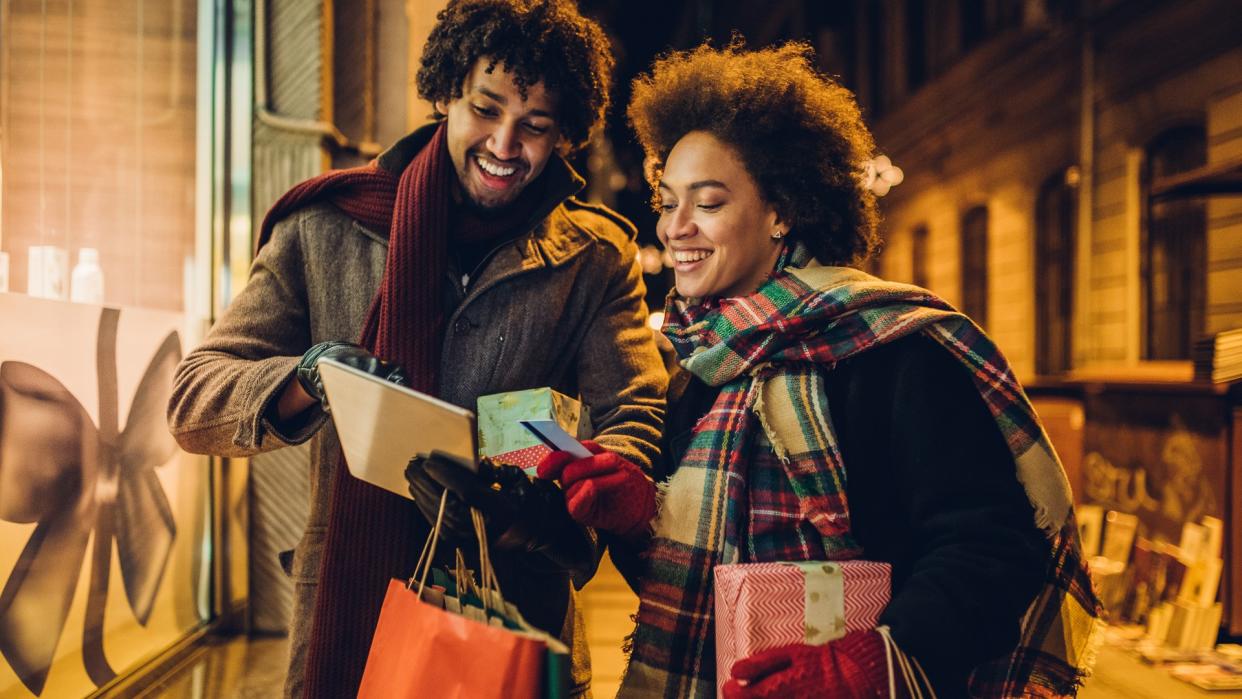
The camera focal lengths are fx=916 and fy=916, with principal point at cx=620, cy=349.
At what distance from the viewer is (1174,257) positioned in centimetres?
808

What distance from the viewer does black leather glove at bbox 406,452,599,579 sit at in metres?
1.42

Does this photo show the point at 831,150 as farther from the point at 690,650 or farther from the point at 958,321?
the point at 690,650

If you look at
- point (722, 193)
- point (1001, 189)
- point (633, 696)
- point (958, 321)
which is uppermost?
point (1001, 189)

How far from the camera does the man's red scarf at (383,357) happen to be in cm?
185

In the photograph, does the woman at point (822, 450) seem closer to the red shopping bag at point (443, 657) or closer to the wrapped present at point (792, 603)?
the wrapped present at point (792, 603)

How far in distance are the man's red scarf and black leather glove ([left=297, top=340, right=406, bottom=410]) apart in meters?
0.24

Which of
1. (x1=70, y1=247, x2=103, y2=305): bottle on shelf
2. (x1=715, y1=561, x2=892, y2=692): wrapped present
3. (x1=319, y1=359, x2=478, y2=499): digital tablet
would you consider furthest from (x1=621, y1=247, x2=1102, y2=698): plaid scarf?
(x1=70, y1=247, x2=103, y2=305): bottle on shelf

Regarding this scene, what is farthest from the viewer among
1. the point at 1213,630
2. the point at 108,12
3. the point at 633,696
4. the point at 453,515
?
the point at 1213,630

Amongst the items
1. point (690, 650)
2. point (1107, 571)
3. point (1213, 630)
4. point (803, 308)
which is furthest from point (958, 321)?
point (1107, 571)

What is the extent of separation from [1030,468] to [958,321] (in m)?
0.29

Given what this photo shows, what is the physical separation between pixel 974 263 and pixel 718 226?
1151 cm

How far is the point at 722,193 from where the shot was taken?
189 centimetres

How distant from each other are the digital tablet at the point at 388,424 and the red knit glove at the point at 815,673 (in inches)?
20.1

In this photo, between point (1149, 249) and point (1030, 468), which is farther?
point (1149, 249)
